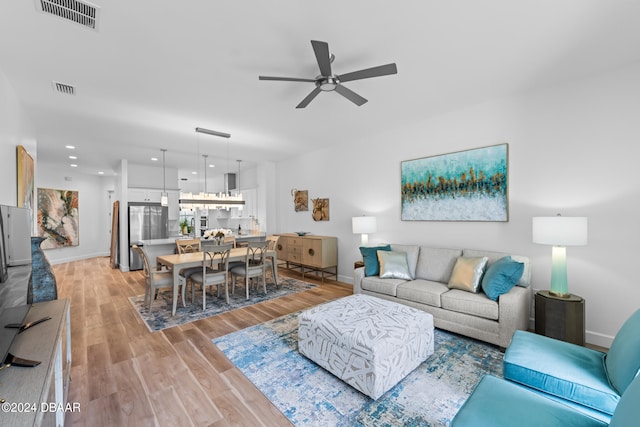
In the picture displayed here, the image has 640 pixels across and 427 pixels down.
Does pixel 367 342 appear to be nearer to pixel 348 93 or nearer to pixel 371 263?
pixel 371 263

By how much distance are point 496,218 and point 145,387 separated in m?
4.08

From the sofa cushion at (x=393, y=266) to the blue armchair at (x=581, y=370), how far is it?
1903 millimetres

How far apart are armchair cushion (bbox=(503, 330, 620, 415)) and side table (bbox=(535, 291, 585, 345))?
896 millimetres

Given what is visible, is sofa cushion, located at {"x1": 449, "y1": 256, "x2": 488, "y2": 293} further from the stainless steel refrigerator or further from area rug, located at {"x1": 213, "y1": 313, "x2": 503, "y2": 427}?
the stainless steel refrigerator

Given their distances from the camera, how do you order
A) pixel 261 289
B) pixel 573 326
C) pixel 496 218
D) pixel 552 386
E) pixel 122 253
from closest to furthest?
pixel 552 386 → pixel 573 326 → pixel 496 218 → pixel 261 289 → pixel 122 253

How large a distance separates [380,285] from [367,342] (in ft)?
5.46

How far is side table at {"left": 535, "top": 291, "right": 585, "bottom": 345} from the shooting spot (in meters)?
2.53

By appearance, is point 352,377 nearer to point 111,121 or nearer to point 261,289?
point 261,289

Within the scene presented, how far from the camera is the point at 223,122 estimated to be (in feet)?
13.5

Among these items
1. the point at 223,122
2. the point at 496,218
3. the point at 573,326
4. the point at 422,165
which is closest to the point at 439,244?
the point at 496,218

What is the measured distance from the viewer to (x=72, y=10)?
186 cm

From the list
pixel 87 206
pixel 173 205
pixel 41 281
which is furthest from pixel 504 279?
pixel 87 206

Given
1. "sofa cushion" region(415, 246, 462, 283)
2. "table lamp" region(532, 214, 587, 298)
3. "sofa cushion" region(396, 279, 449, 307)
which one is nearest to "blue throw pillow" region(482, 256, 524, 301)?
"table lamp" region(532, 214, 587, 298)

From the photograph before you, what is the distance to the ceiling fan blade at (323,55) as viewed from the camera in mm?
1917
